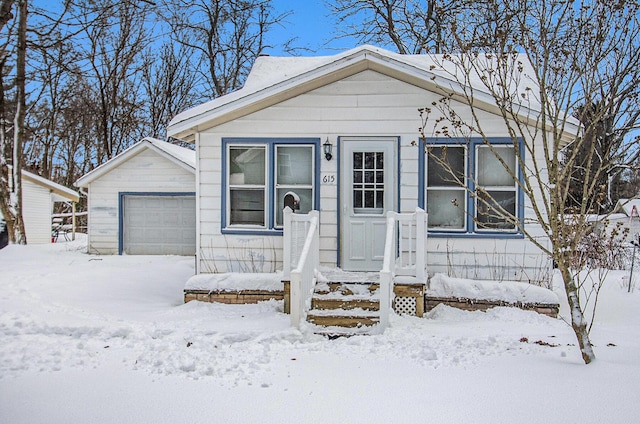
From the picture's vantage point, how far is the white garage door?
16438mm

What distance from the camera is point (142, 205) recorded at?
1658 centimetres

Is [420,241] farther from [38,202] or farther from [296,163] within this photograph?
[38,202]

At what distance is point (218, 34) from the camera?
24.5m

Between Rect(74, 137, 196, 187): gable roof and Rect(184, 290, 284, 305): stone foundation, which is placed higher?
Rect(74, 137, 196, 187): gable roof

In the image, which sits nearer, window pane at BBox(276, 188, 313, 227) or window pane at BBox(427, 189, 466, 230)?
window pane at BBox(427, 189, 466, 230)

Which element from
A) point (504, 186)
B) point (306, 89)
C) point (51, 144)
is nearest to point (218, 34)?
point (51, 144)

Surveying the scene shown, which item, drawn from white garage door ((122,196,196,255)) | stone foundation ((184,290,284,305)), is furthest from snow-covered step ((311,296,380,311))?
white garage door ((122,196,196,255))

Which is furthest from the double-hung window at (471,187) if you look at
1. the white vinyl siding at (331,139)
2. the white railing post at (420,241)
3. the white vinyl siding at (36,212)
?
the white vinyl siding at (36,212)

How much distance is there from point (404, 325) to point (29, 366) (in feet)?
13.7

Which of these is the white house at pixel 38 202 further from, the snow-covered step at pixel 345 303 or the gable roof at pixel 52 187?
the snow-covered step at pixel 345 303

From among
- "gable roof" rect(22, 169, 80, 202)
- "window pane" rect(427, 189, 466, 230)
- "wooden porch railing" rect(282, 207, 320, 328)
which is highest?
"gable roof" rect(22, 169, 80, 202)

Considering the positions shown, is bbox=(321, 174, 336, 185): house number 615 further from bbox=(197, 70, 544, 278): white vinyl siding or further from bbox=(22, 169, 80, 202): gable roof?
bbox=(22, 169, 80, 202): gable roof

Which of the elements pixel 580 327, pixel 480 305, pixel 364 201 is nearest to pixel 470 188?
pixel 364 201

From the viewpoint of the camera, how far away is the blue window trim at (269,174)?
8.38 m
